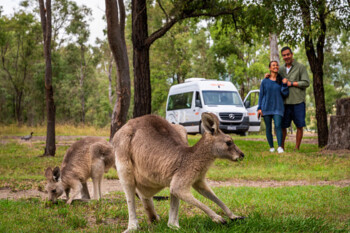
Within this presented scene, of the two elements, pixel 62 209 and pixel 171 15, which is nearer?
pixel 62 209

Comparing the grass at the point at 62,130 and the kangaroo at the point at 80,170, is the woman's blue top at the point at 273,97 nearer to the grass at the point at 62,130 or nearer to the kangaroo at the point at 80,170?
Result: the kangaroo at the point at 80,170

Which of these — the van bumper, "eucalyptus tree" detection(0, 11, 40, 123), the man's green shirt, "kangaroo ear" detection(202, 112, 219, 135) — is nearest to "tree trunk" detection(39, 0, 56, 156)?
the man's green shirt

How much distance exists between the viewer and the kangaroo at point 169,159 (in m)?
4.11

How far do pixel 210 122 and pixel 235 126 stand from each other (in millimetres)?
17377

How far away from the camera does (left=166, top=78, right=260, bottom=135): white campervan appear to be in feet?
69.5

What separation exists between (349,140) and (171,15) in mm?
8229

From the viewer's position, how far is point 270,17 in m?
12.0

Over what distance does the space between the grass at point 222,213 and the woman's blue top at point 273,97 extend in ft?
15.3

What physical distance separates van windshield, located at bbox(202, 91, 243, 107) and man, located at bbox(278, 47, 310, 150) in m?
9.71

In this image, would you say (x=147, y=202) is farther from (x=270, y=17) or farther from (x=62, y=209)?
(x=270, y=17)

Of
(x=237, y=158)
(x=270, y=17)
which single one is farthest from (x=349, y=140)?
(x=237, y=158)

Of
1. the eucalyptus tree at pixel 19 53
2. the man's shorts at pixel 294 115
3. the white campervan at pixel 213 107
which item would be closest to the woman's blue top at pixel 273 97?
the man's shorts at pixel 294 115

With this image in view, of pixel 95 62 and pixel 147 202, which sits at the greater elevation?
pixel 95 62

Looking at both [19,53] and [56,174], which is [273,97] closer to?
[56,174]
